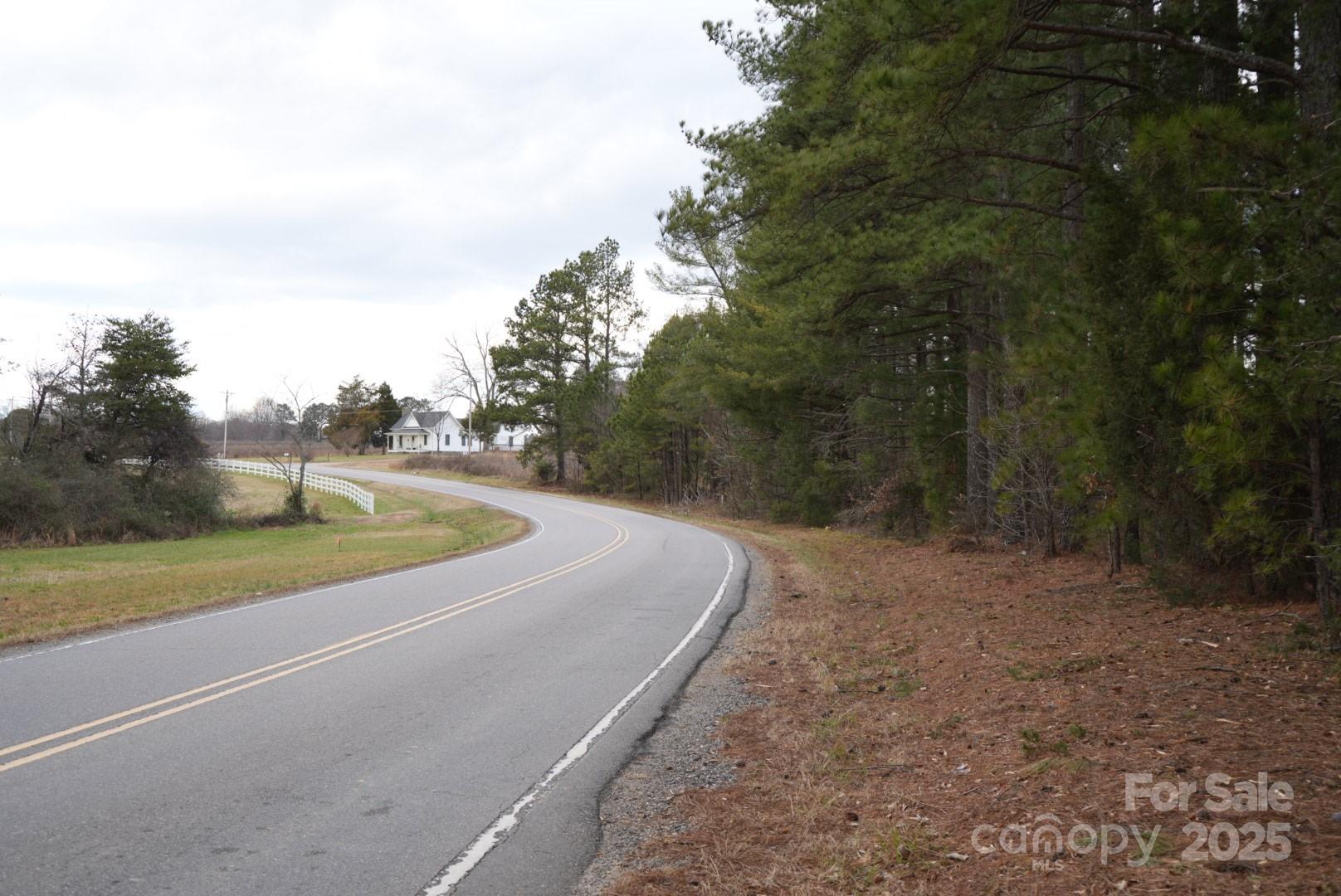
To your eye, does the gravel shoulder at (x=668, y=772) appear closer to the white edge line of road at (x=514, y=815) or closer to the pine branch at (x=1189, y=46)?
the white edge line of road at (x=514, y=815)

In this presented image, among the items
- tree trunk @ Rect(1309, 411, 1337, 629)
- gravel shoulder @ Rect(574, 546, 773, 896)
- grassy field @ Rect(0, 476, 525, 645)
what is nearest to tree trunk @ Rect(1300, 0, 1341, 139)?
tree trunk @ Rect(1309, 411, 1337, 629)

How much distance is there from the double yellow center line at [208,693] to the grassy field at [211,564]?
3379mm

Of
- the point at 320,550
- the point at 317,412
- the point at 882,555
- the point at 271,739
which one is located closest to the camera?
the point at 271,739

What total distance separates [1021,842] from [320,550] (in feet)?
72.9

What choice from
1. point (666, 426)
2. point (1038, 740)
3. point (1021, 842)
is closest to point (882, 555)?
point (1038, 740)

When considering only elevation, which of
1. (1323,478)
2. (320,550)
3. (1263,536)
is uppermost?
(1323,478)

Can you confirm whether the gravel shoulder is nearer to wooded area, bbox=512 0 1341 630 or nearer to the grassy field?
wooded area, bbox=512 0 1341 630

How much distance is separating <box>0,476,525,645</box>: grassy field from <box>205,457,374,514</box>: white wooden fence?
7.52 feet

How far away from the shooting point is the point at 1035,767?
518 centimetres

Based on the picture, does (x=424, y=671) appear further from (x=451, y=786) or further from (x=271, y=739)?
(x=451, y=786)

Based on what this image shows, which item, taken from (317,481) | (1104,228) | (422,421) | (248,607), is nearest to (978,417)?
(1104,228)

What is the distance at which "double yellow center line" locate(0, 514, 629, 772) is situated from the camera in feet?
19.4

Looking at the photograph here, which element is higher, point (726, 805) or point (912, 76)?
point (912, 76)

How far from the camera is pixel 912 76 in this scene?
734 centimetres
